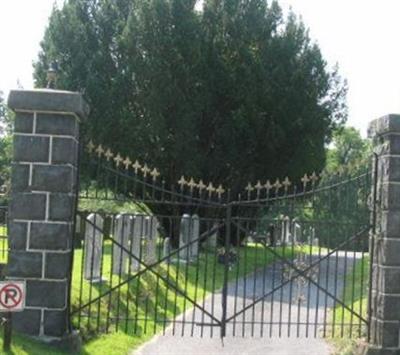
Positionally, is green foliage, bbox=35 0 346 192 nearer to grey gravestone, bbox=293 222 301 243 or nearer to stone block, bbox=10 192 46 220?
grey gravestone, bbox=293 222 301 243

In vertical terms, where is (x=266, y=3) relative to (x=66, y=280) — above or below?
above

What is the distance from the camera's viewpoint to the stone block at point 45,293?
24.0 feet

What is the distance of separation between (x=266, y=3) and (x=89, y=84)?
7.13 meters

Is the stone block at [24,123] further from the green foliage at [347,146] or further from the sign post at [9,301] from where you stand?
the green foliage at [347,146]

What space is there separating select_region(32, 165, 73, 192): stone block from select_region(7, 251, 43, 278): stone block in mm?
735

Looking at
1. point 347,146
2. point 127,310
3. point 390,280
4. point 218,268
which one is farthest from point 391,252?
point 347,146

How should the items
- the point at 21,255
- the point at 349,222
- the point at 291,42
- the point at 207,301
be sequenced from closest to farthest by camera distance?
the point at 21,255, the point at 349,222, the point at 207,301, the point at 291,42

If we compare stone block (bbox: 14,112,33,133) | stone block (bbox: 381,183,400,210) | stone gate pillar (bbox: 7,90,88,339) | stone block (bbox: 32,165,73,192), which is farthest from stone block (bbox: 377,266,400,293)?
stone block (bbox: 14,112,33,133)

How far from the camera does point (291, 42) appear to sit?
23.5 metres

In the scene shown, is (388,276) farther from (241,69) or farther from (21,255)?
(241,69)

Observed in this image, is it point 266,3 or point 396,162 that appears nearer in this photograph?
point 396,162

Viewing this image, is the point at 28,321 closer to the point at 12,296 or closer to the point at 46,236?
the point at 12,296

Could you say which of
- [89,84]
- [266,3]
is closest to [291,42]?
[266,3]

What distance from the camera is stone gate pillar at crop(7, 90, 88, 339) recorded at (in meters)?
7.29
